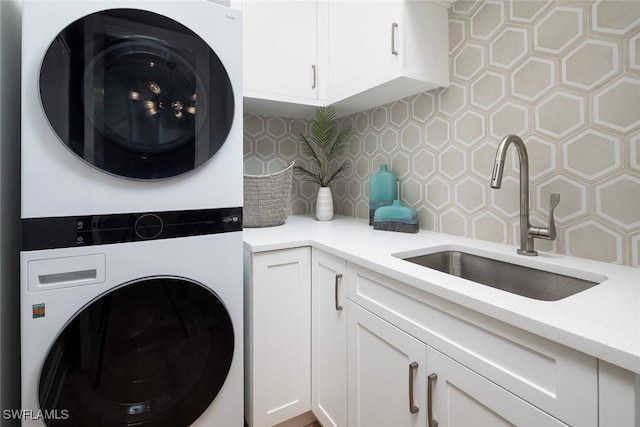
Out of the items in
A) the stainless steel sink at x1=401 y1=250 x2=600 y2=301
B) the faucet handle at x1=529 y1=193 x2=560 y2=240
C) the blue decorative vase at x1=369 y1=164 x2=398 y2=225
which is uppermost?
the blue decorative vase at x1=369 y1=164 x2=398 y2=225

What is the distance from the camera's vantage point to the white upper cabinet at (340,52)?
1.24m

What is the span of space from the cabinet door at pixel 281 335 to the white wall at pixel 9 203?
72 cm

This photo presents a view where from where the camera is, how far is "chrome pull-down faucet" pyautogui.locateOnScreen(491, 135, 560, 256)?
90 cm

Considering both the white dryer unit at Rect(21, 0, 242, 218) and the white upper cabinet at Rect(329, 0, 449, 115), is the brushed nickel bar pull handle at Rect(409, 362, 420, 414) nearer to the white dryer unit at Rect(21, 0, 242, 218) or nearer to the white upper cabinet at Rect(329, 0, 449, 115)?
the white dryer unit at Rect(21, 0, 242, 218)

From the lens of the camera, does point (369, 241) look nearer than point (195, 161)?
No

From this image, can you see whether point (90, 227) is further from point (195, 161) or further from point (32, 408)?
point (32, 408)

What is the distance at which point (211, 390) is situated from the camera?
3.37ft

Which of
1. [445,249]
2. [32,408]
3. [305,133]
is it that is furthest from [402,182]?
[32,408]

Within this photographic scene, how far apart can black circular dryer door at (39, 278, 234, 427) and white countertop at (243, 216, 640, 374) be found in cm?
32

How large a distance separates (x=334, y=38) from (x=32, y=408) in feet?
5.99

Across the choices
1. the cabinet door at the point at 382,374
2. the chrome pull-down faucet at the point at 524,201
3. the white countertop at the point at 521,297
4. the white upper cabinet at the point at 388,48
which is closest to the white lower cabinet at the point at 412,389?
the cabinet door at the point at 382,374

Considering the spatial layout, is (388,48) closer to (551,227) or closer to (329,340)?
(551,227)

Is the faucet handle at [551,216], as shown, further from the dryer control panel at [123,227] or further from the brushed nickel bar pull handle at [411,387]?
the dryer control panel at [123,227]

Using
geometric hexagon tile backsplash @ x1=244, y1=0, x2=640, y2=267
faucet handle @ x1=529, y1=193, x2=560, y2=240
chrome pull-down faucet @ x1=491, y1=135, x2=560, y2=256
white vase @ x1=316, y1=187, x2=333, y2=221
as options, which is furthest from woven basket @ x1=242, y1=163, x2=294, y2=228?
faucet handle @ x1=529, y1=193, x2=560, y2=240
